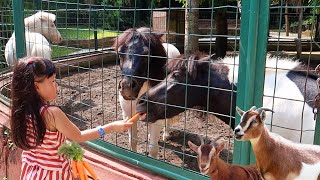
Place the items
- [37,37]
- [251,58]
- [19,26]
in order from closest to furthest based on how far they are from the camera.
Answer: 1. [251,58]
2. [19,26]
3. [37,37]

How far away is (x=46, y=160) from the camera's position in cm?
247

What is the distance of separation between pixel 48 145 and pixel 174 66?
172cm

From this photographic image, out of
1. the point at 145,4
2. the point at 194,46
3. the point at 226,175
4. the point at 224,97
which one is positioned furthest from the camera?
the point at 145,4

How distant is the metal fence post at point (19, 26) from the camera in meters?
4.43

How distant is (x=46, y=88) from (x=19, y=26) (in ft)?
8.19

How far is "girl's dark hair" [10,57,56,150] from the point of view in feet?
7.53

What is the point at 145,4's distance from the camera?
1490 cm

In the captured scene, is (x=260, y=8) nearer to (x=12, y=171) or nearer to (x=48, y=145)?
(x=48, y=145)

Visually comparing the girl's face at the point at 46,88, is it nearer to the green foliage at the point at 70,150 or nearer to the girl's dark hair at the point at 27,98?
the girl's dark hair at the point at 27,98

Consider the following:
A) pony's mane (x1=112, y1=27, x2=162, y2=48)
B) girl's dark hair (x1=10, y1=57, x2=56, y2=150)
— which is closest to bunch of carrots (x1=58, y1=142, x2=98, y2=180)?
girl's dark hair (x1=10, y1=57, x2=56, y2=150)

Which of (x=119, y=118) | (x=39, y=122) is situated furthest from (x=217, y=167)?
(x=119, y=118)

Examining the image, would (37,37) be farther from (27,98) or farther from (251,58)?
(251,58)

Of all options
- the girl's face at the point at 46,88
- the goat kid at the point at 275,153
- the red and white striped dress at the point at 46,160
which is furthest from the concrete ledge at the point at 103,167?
the goat kid at the point at 275,153

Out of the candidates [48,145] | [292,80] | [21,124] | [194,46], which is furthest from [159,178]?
[194,46]
